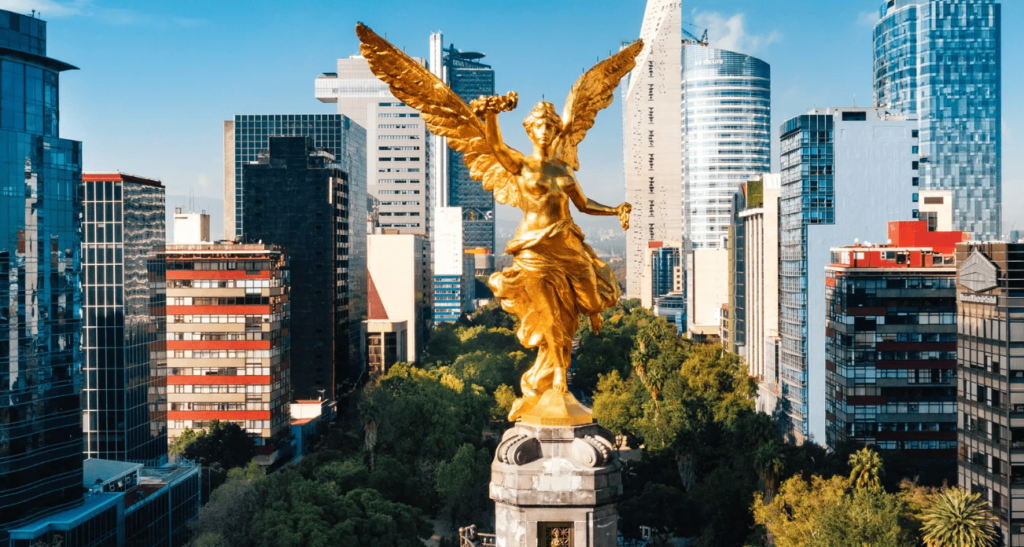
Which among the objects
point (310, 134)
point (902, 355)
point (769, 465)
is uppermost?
point (310, 134)

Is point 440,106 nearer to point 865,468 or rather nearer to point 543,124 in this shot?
point 543,124

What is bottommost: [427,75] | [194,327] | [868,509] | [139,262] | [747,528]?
[747,528]

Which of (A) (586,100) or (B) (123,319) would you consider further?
(B) (123,319)

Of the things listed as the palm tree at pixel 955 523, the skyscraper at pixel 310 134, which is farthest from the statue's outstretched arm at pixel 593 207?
the skyscraper at pixel 310 134

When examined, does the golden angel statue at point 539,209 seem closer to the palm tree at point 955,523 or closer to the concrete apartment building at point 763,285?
the palm tree at point 955,523

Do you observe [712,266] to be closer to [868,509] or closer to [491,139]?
[868,509]

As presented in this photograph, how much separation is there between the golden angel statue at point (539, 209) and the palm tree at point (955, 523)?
30.2 metres

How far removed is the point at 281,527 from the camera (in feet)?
166

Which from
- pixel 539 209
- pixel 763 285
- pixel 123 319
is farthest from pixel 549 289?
pixel 763 285

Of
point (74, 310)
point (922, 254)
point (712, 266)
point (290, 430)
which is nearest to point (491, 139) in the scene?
point (74, 310)

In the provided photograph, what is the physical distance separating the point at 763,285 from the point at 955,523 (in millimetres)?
74476

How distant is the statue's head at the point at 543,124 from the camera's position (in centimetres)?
2778

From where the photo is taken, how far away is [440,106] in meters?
27.6

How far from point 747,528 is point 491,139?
4333 centimetres
